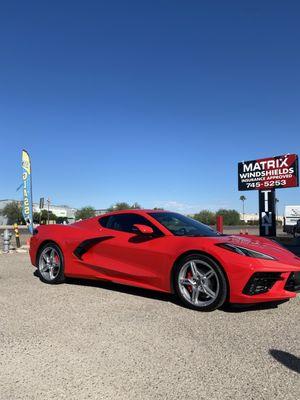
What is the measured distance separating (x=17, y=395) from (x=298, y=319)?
3274 millimetres

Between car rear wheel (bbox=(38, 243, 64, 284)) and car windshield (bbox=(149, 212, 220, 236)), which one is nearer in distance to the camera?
car windshield (bbox=(149, 212, 220, 236))

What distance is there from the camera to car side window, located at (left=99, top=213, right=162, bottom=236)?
6498mm

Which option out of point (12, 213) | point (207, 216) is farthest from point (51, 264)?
point (12, 213)

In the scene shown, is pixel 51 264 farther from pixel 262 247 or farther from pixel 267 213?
pixel 267 213

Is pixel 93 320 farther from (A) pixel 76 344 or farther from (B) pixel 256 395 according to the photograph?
(B) pixel 256 395

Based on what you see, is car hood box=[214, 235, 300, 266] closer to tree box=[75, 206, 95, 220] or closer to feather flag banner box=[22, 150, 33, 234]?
feather flag banner box=[22, 150, 33, 234]

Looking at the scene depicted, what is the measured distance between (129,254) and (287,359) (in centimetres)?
302

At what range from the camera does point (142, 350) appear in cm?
398

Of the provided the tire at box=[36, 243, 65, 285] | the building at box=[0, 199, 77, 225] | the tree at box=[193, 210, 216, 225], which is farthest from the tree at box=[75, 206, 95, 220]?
the tire at box=[36, 243, 65, 285]

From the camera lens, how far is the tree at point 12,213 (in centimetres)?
9231

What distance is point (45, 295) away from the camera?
21.3ft

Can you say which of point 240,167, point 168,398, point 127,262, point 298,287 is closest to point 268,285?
point 298,287

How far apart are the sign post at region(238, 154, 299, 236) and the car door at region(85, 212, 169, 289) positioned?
17.7 m

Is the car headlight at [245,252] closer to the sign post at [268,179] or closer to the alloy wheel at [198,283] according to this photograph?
the alloy wheel at [198,283]
